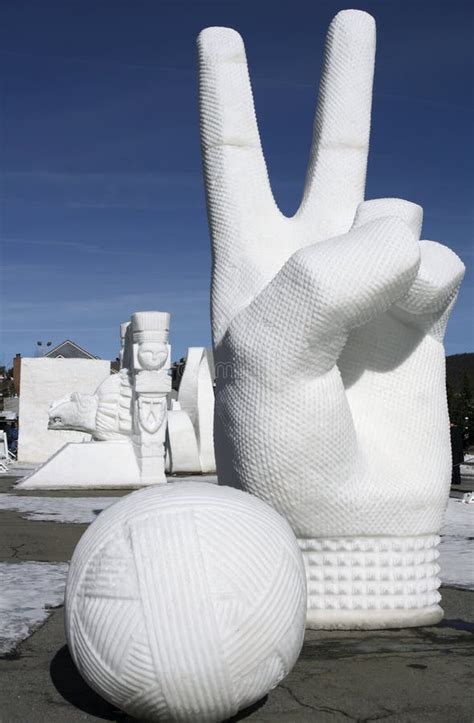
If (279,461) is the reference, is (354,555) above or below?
below

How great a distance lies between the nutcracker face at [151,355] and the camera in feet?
46.8

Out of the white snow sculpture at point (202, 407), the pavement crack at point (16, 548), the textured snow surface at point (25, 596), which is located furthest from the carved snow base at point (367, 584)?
the white snow sculpture at point (202, 407)

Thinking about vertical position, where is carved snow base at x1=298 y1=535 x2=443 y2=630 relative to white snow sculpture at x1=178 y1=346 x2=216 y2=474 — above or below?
below

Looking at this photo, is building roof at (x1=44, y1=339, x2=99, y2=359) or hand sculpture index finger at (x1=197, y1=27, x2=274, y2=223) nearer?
hand sculpture index finger at (x1=197, y1=27, x2=274, y2=223)

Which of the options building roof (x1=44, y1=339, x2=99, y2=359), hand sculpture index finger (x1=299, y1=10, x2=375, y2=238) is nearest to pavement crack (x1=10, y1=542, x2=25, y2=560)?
hand sculpture index finger (x1=299, y1=10, x2=375, y2=238)

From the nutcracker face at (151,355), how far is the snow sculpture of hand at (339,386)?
28.4 ft

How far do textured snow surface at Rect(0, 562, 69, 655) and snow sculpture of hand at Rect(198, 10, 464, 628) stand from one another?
1.39 meters

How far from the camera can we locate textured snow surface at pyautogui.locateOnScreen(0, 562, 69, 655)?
15.7 feet

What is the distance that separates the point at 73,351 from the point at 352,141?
1353 inches

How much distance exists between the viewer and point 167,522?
3.34m

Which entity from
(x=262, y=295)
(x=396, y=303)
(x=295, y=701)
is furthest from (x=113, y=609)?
(x=396, y=303)

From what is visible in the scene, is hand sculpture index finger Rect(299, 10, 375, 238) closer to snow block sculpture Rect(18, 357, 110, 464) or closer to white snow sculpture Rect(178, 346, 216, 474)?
white snow sculpture Rect(178, 346, 216, 474)

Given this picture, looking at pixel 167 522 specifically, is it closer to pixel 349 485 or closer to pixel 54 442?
pixel 349 485

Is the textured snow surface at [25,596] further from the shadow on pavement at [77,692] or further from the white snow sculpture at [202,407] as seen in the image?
the white snow sculpture at [202,407]
